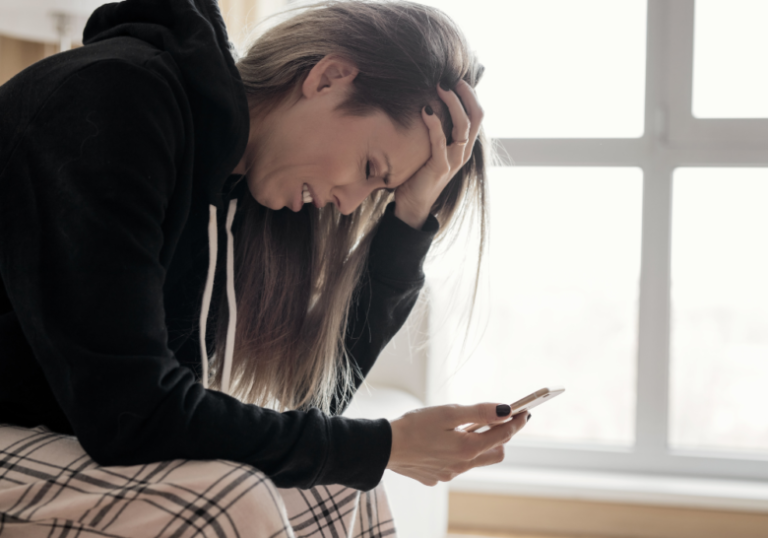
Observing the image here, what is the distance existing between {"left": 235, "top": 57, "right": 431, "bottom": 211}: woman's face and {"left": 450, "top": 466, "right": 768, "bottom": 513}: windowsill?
1.12 m

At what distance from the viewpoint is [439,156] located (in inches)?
37.8

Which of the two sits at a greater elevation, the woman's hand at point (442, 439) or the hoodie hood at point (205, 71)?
the hoodie hood at point (205, 71)

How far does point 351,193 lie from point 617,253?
1236mm

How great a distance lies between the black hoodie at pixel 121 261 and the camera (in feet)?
1.97

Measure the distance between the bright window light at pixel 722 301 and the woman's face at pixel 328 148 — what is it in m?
1.24

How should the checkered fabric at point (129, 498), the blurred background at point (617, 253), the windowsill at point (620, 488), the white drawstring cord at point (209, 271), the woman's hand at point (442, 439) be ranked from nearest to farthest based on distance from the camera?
the checkered fabric at point (129, 498) → the woman's hand at point (442, 439) → the white drawstring cord at point (209, 271) → the windowsill at point (620, 488) → the blurred background at point (617, 253)

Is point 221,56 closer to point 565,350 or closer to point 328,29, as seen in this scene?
point 328,29

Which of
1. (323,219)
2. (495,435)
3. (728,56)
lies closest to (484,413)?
(495,435)

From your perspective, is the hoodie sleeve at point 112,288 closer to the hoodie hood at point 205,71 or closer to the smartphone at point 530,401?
the hoodie hood at point 205,71

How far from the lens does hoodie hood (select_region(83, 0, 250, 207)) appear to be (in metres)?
0.74

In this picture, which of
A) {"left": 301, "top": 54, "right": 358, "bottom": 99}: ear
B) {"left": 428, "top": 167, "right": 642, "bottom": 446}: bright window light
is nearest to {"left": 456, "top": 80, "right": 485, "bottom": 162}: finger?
{"left": 301, "top": 54, "right": 358, "bottom": 99}: ear

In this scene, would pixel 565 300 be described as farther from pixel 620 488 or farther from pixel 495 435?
pixel 495 435

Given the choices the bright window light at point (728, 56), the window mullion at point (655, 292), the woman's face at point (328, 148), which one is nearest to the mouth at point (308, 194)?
the woman's face at point (328, 148)

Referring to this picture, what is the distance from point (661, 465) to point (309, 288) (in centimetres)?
128
